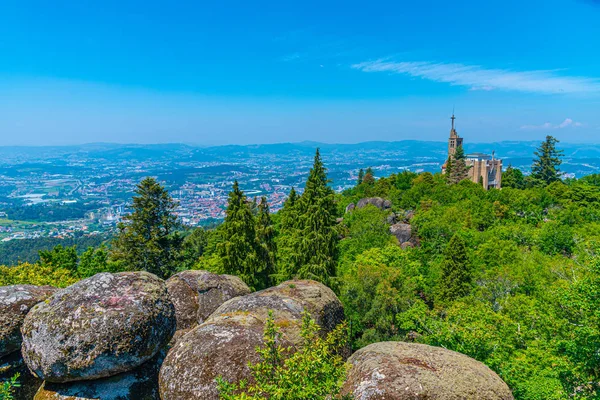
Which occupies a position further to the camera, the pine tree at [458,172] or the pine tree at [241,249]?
the pine tree at [458,172]

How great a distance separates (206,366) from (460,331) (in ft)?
31.9

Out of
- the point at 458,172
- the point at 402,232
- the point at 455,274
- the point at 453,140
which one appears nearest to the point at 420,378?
the point at 455,274

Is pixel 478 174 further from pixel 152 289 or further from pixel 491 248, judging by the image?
pixel 152 289

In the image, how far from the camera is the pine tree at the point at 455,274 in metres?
31.9

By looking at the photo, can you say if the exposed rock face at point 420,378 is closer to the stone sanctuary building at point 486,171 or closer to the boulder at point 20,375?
the boulder at point 20,375

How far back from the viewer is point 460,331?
43.3ft

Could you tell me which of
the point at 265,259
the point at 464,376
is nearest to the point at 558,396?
the point at 464,376

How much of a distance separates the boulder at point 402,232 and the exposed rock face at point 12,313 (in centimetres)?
4552

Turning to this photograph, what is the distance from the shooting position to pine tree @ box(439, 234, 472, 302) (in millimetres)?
31922

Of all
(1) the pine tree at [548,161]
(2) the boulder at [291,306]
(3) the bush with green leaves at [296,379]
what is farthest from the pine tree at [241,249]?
(1) the pine tree at [548,161]

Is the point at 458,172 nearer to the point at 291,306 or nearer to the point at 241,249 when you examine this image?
the point at 241,249

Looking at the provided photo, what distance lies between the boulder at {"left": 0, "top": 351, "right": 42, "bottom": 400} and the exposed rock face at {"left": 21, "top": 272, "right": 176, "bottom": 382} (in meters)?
1.60

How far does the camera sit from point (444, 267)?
33000 mm

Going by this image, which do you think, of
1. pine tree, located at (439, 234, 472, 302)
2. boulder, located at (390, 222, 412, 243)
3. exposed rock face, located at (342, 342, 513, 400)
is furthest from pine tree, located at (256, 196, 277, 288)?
boulder, located at (390, 222, 412, 243)
